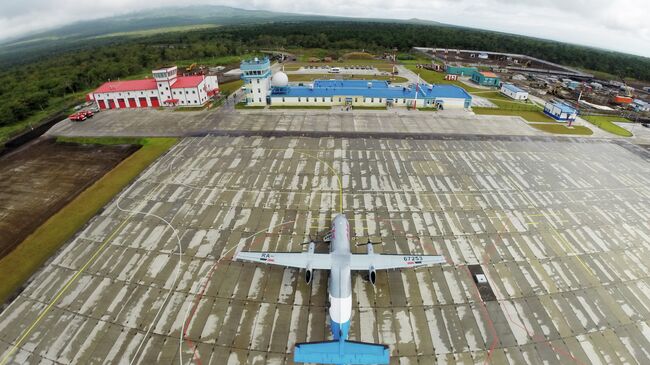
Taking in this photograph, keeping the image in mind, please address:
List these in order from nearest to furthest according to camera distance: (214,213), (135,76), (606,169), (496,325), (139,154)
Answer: (496,325)
(214,213)
(606,169)
(139,154)
(135,76)

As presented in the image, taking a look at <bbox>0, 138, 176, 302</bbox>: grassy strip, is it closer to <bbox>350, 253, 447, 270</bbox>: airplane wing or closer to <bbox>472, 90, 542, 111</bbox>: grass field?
<bbox>350, 253, 447, 270</bbox>: airplane wing

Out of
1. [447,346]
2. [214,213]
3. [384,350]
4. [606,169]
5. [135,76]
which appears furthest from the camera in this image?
[135,76]

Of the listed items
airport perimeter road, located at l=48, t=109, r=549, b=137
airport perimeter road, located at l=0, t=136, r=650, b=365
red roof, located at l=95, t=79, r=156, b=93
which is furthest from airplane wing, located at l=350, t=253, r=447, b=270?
red roof, located at l=95, t=79, r=156, b=93

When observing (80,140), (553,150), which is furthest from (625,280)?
(80,140)

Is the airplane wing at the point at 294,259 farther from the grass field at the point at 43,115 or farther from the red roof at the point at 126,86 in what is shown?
the red roof at the point at 126,86

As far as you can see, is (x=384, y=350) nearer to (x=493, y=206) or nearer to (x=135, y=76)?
(x=493, y=206)

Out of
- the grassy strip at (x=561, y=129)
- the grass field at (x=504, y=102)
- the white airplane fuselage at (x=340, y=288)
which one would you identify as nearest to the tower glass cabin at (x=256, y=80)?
the white airplane fuselage at (x=340, y=288)

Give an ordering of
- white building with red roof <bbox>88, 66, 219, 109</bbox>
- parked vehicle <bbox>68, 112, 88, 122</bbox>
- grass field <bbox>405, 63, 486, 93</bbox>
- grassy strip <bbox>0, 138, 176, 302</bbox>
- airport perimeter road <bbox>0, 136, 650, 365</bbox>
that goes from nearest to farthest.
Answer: airport perimeter road <bbox>0, 136, 650, 365</bbox> < grassy strip <bbox>0, 138, 176, 302</bbox> < parked vehicle <bbox>68, 112, 88, 122</bbox> < white building with red roof <bbox>88, 66, 219, 109</bbox> < grass field <bbox>405, 63, 486, 93</bbox>
